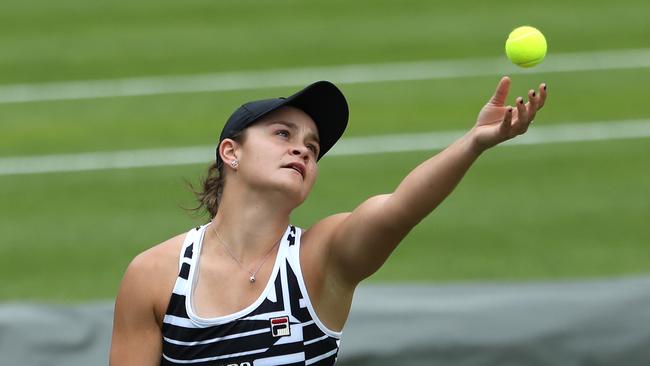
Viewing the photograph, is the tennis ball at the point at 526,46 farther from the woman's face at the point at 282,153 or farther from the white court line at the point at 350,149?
the white court line at the point at 350,149

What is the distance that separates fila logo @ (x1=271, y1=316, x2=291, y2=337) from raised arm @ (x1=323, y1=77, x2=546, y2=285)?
25cm

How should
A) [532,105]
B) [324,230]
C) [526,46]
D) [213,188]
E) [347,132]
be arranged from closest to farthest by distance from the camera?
[532,105] → [324,230] → [526,46] → [213,188] → [347,132]

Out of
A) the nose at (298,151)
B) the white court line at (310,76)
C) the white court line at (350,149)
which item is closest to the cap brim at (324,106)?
the nose at (298,151)

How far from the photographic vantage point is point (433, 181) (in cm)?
413

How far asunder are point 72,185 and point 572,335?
6315 mm

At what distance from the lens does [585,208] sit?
10750 mm

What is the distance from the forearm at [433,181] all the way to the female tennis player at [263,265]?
0.4 inches

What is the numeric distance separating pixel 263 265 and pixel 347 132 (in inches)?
312

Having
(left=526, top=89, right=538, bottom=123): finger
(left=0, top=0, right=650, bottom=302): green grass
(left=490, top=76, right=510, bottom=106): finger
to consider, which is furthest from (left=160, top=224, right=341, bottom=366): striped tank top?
(left=0, top=0, right=650, bottom=302): green grass

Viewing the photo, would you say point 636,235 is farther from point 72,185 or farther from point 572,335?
point 72,185

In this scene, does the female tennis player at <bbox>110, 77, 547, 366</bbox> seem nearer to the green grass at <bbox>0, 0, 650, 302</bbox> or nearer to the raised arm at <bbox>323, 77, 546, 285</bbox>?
the raised arm at <bbox>323, 77, 546, 285</bbox>

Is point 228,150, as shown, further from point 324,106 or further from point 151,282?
point 151,282

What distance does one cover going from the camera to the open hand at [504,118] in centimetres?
397

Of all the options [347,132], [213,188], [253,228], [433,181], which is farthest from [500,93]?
[347,132]
